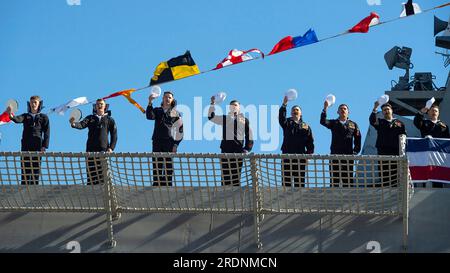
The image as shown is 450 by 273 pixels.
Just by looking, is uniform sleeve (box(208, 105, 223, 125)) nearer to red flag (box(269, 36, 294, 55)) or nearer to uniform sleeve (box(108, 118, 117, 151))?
uniform sleeve (box(108, 118, 117, 151))

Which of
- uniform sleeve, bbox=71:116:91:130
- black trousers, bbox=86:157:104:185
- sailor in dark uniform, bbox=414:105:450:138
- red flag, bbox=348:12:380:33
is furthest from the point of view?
red flag, bbox=348:12:380:33

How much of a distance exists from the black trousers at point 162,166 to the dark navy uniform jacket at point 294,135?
1.62 m

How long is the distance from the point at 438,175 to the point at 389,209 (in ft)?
5.29

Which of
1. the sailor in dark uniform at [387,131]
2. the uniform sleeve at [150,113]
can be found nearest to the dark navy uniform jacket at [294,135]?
the sailor in dark uniform at [387,131]

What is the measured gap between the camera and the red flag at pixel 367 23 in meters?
18.3

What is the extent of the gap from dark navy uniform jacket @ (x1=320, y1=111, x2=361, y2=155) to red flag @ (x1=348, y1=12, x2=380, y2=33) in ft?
8.37

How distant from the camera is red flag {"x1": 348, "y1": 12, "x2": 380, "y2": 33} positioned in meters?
18.3

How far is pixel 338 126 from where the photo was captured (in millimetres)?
16203

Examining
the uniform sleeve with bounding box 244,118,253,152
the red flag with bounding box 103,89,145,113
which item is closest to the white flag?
the red flag with bounding box 103,89,145,113

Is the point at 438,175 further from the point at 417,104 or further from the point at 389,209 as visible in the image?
the point at 417,104

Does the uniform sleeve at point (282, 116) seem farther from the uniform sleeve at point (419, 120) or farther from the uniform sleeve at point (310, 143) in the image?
the uniform sleeve at point (419, 120)

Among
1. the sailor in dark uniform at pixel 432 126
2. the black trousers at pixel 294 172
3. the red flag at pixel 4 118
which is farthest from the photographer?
the red flag at pixel 4 118
